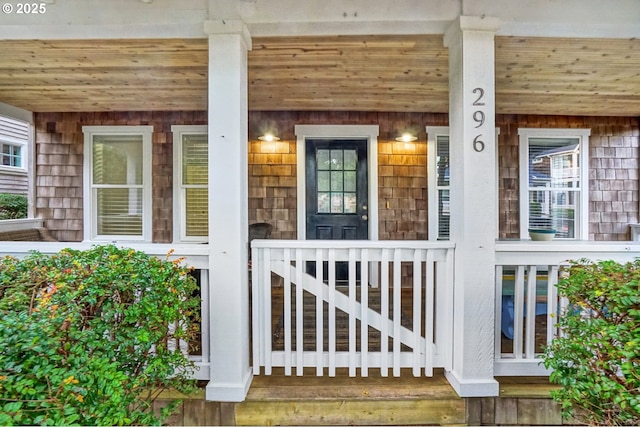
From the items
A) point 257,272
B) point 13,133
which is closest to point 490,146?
point 257,272

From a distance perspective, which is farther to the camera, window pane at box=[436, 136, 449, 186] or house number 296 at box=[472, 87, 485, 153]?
window pane at box=[436, 136, 449, 186]

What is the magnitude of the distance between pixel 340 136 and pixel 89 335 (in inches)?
143

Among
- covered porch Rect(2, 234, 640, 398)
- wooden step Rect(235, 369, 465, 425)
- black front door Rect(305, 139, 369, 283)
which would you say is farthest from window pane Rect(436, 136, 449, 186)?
wooden step Rect(235, 369, 465, 425)

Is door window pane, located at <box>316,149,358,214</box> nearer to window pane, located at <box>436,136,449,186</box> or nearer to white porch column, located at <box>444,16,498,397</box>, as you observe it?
window pane, located at <box>436,136,449,186</box>

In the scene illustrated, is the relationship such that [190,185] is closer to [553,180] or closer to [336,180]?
[336,180]

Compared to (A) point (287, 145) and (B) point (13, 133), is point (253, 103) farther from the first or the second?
(B) point (13, 133)

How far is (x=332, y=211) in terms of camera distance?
4.56 meters

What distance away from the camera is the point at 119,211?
187 inches

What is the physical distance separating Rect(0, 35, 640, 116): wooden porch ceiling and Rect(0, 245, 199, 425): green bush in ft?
5.81

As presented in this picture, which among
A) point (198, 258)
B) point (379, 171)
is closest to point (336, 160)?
point (379, 171)

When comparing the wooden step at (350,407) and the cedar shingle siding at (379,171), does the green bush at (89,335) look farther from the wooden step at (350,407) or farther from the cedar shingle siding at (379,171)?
the cedar shingle siding at (379,171)

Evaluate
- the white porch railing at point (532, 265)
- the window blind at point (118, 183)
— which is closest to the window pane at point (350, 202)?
the white porch railing at point (532, 265)

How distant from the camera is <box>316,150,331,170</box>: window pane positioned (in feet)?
15.0

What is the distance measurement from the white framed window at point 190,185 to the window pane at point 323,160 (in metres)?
1.57
